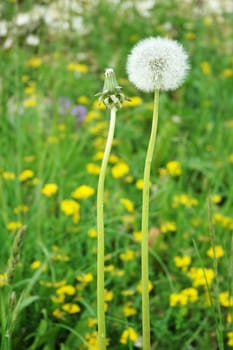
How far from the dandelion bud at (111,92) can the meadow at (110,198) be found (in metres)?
0.04

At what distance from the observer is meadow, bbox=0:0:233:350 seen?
5.76 ft

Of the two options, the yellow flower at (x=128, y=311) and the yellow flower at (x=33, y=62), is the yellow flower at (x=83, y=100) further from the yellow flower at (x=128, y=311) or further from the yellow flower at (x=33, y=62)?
the yellow flower at (x=128, y=311)

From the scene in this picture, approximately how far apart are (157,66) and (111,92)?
120mm

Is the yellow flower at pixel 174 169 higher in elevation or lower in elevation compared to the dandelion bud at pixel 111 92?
higher

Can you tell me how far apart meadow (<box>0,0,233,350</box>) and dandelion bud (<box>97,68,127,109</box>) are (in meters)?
0.04

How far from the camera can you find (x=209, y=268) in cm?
203

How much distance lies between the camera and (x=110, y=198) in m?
2.36

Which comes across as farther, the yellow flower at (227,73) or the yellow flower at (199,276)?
the yellow flower at (227,73)

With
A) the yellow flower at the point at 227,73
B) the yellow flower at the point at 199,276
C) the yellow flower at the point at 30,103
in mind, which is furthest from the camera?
→ the yellow flower at the point at 227,73

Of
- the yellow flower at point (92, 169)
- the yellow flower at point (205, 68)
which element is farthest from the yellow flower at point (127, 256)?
the yellow flower at point (205, 68)

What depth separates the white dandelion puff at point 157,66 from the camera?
43.8 inches

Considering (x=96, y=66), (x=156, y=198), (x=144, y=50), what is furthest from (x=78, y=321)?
(x=96, y=66)

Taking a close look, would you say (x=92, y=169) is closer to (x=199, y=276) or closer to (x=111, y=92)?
(x=199, y=276)


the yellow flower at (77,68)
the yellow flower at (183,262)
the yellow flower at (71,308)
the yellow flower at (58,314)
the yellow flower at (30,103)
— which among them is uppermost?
the yellow flower at (77,68)
